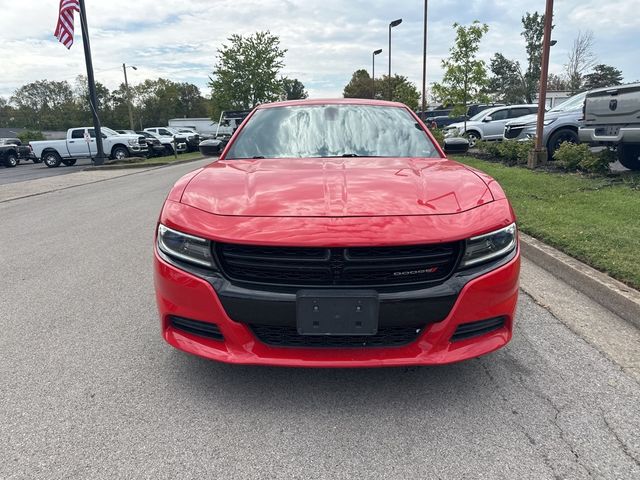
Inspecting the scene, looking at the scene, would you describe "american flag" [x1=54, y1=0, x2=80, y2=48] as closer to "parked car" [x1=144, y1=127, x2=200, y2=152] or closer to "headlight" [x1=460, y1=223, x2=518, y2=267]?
"parked car" [x1=144, y1=127, x2=200, y2=152]

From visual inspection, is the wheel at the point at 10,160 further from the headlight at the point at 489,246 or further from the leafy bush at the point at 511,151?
the headlight at the point at 489,246

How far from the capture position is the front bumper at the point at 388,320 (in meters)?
2.17

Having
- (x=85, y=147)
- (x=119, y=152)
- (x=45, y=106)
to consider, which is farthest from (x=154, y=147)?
(x=45, y=106)

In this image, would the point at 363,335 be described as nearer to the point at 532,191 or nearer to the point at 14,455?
the point at 14,455

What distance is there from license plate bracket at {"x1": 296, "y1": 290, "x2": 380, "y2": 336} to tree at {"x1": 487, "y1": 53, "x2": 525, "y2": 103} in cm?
7560

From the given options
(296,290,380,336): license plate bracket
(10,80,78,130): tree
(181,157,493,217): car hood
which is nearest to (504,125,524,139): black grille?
(181,157,493,217): car hood

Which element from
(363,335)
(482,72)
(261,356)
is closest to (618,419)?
(363,335)

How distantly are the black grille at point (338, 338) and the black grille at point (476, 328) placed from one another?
0.66 feet

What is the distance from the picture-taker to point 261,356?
2.24m

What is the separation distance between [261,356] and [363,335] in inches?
19.5

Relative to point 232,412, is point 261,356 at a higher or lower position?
higher

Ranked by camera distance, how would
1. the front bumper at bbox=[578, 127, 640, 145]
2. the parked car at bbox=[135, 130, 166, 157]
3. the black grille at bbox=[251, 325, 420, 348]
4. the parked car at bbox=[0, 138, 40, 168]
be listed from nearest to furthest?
1. the black grille at bbox=[251, 325, 420, 348]
2. the front bumper at bbox=[578, 127, 640, 145]
3. the parked car at bbox=[135, 130, 166, 157]
4. the parked car at bbox=[0, 138, 40, 168]

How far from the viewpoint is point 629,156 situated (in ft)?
29.1

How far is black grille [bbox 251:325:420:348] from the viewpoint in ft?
7.34
